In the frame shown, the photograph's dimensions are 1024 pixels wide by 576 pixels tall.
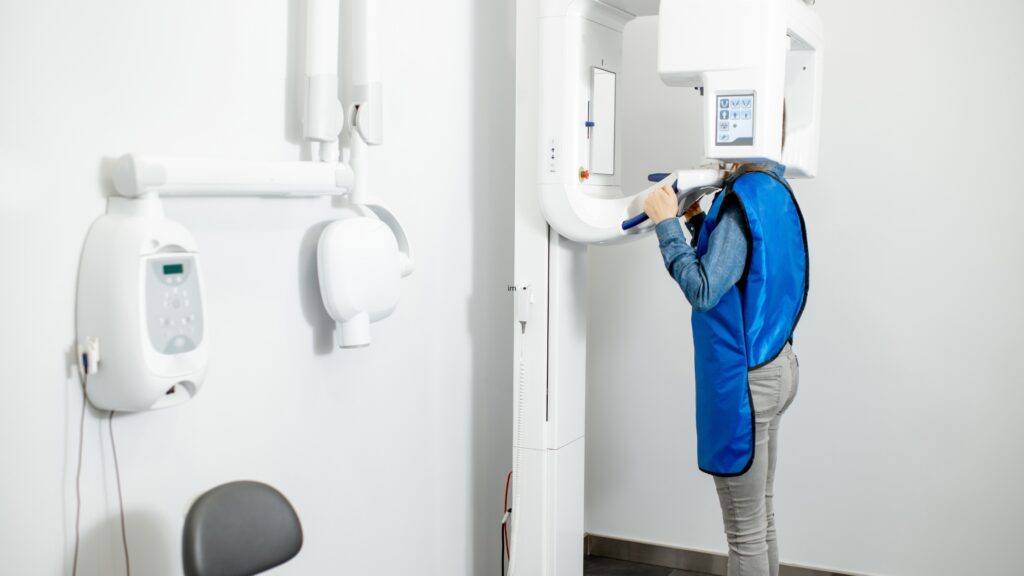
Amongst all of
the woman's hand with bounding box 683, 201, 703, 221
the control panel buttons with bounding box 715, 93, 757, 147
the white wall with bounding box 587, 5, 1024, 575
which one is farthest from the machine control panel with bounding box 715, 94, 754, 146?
the white wall with bounding box 587, 5, 1024, 575

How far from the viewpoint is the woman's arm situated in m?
2.05

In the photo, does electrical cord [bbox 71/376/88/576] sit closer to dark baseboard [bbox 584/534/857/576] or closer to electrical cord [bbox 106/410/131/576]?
electrical cord [bbox 106/410/131/576]

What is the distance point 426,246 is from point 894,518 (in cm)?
175

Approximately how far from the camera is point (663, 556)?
10.8 feet

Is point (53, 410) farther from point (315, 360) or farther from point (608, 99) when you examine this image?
point (608, 99)

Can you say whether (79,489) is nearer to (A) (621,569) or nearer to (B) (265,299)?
(B) (265,299)

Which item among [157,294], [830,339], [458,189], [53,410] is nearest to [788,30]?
[458,189]

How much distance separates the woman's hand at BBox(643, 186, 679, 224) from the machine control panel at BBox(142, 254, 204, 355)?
104cm

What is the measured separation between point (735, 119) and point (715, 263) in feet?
1.05

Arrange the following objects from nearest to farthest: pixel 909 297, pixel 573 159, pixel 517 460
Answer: pixel 573 159 < pixel 517 460 < pixel 909 297

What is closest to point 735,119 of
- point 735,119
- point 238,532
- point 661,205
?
point 735,119

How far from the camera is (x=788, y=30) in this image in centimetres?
210

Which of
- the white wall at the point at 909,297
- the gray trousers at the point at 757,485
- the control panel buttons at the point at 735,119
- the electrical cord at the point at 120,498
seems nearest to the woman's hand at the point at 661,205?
the control panel buttons at the point at 735,119

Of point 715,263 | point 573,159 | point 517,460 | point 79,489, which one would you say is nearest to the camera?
point 79,489
